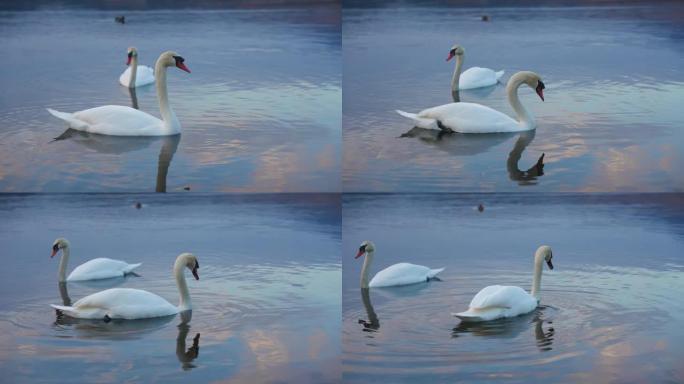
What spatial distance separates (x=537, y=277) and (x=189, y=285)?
6.36ft

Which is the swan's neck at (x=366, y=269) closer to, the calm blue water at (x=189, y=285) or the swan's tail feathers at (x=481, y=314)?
the calm blue water at (x=189, y=285)

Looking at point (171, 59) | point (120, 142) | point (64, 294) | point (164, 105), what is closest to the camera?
point (64, 294)

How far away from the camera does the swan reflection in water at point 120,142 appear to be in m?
8.86

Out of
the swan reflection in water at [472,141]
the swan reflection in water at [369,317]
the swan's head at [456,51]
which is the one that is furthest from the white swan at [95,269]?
the swan's head at [456,51]

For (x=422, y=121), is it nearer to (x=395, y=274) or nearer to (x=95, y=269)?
(x=395, y=274)

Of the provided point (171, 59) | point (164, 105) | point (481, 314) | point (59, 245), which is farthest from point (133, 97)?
point (481, 314)

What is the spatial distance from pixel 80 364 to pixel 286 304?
125 cm

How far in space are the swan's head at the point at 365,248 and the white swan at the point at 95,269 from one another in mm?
1264

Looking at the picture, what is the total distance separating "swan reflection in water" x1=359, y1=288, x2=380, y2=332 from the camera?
26.5 feet

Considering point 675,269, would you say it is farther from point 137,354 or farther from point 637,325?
point 137,354

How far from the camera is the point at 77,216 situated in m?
8.83

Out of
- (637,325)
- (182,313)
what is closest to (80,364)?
(182,313)

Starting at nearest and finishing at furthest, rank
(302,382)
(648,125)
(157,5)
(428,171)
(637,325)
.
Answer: (302,382) < (637,325) < (428,171) < (648,125) < (157,5)

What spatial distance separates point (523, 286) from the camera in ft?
28.9
